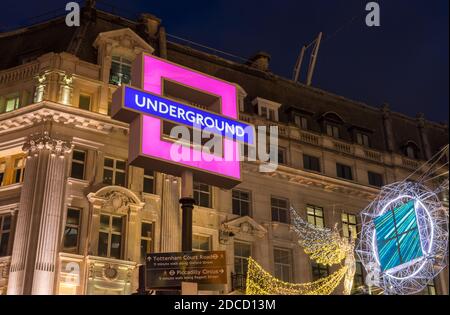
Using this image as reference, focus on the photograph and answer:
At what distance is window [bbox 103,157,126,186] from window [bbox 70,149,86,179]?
118 cm

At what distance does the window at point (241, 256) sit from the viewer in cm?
3495

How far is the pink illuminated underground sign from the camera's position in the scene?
23797 millimetres

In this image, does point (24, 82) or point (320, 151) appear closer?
point (24, 82)

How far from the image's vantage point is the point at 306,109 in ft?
144

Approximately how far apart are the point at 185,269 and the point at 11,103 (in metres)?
19.0

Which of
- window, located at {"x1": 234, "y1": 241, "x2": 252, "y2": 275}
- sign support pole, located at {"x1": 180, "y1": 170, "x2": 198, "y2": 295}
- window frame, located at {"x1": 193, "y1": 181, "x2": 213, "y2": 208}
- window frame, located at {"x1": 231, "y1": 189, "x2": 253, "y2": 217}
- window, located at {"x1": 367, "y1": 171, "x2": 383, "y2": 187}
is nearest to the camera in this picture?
sign support pole, located at {"x1": 180, "y1": 170, "x2": 198, "y2": 295}

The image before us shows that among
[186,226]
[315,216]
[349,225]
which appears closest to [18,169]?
[186,226]

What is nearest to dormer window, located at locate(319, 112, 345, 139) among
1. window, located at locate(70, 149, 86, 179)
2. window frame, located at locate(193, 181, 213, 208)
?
window frame, located at locate(193, 181, 213, 208)

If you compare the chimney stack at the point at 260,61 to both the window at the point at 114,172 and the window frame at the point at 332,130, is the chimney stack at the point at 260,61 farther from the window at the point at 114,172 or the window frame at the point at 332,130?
the window at the point at 114,172

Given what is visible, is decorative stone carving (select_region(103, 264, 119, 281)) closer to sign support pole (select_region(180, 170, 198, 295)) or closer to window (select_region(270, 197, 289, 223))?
sign support pole (select_region(180, 170, 198, 295))

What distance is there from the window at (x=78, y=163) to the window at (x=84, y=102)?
9.21 feet

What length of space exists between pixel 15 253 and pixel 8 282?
1.37m
